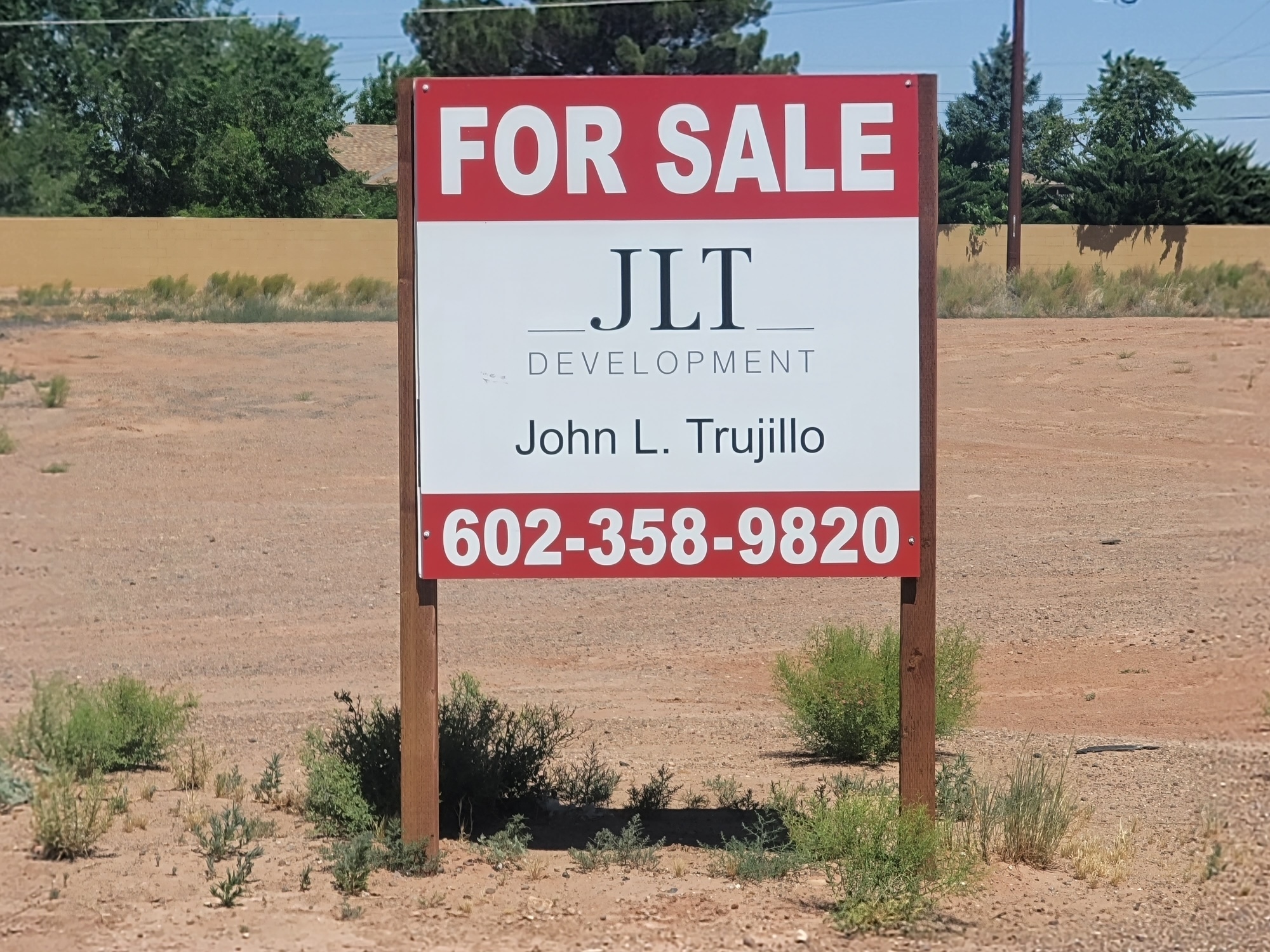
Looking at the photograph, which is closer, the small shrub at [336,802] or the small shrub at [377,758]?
the small shrub at [336,802]

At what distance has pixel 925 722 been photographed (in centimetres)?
568

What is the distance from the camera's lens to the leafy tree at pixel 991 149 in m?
53.0

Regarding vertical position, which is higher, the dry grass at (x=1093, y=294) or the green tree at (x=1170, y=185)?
the green tree at (x=1170, y=185)

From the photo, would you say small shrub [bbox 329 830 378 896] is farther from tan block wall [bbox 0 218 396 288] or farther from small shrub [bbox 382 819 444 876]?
tan block wall [bbox 0 218 396 288]

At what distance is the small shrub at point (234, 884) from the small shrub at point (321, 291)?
29.7m

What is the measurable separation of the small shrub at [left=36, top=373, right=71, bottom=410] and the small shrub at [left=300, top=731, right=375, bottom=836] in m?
16.0

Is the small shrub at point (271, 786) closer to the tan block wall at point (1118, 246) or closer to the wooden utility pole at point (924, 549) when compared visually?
the wooden utility pole at point (924, 549)

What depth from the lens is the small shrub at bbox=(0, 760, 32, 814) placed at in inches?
251

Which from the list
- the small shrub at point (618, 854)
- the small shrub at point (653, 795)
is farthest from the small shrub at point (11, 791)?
the small shrub at point (653, 795)

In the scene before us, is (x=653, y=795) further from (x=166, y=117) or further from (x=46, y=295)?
(x=166, y=117)

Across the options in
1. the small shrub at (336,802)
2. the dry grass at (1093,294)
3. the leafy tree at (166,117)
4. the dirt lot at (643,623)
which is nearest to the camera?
the dirt lot at (643,623)

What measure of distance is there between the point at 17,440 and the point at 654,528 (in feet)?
50.4

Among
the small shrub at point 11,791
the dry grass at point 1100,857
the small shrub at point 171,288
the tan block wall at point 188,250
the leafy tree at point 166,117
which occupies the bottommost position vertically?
the dry grass at point 1100,857

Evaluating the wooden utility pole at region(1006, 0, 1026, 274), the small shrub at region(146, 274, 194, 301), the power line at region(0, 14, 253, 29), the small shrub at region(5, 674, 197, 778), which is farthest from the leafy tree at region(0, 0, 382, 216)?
the small shrub at region(5, 674, 197, 778)
